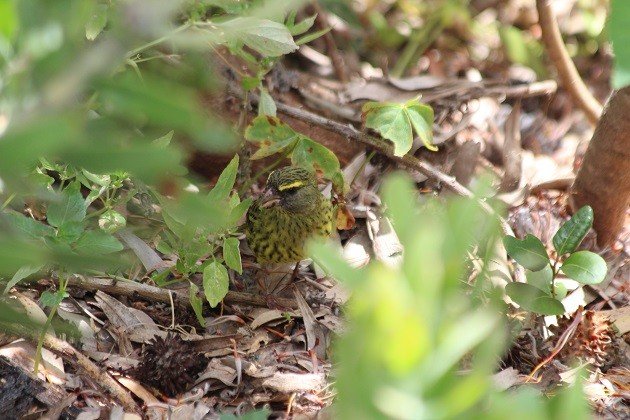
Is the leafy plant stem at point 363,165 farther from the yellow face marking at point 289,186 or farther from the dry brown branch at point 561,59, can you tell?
the dry brown branch at point 561,59

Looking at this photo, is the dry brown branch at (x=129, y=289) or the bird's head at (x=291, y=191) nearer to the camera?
the dry brown branch at (x=129, y=289)

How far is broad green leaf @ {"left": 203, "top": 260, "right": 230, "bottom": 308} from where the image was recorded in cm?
304

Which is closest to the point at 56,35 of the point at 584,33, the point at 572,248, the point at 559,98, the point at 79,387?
the point at 79,387

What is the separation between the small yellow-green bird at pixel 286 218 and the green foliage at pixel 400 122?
1.55 ft

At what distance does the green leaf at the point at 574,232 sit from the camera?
3.19 metres

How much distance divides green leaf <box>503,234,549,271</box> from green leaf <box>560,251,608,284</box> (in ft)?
0.39

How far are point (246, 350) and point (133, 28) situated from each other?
2.30 m

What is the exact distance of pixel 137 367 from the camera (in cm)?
286

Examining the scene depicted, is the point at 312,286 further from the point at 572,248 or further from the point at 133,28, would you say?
the point at 133,28

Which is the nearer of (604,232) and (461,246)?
(461,246)

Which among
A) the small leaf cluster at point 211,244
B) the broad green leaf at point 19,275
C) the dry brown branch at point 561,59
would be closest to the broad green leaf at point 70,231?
the broad green leaf at point 19,275

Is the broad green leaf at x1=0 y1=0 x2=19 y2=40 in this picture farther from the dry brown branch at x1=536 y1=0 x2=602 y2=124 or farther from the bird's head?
the dry brown branch at x1=536 y1=0 x2=602 y2=124

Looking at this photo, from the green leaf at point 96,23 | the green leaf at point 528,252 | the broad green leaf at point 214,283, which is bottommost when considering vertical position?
the broad green leaf at point 214,283

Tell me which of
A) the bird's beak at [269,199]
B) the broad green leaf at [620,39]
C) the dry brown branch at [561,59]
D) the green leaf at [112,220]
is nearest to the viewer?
the broad green leaf at [620,39]
